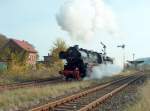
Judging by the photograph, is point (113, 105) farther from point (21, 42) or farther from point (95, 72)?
point (21, 42)

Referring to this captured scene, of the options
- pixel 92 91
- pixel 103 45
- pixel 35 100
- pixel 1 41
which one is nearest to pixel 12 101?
pixel 35 100

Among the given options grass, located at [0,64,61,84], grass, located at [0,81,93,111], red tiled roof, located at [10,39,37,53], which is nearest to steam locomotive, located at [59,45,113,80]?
grass, located at [0,64,61,84]

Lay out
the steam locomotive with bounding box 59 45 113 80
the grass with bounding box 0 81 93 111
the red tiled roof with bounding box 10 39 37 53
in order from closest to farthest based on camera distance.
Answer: the grass with bounding box 0 81 93 111
the steam locomotive with bounding box 59 45 113 80
the red tiled roof with bounding box 10 39 37 53

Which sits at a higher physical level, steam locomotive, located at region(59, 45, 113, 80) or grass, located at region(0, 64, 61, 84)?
steam locomotive, located at region(59, 45, 113, 80)

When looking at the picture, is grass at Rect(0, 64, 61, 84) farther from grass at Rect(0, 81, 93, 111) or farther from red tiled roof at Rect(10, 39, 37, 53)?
red tiled roof at Rect(10, 39, 37, 53)

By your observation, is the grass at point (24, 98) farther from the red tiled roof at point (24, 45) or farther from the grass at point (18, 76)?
the red tiled roof at point (24, 45)

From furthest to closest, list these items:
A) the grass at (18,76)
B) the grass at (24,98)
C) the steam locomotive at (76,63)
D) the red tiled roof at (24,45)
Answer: the red tiled roof at (24,45) → the grass at (18,76) → the steam locomotive at (76,63) → the grass at (24,98)

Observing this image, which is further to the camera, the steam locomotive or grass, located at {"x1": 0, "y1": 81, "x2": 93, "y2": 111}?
the steam locomotive

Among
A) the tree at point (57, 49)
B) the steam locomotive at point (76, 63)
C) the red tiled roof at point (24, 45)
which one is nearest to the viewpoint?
the steam locomotive at point (76, 63)

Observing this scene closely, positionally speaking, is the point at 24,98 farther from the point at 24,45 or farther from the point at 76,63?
the point at 24,45

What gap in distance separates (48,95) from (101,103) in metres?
3.90

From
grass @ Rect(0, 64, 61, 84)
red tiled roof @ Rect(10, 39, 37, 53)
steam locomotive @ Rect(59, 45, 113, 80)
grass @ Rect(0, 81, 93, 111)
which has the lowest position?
grass @ Rect(0, 81, 93, 111)

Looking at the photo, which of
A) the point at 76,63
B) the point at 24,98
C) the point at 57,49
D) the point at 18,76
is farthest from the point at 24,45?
the point at 24,98

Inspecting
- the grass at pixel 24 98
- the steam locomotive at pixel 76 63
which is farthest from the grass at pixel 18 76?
the grass at pixel 24 98
